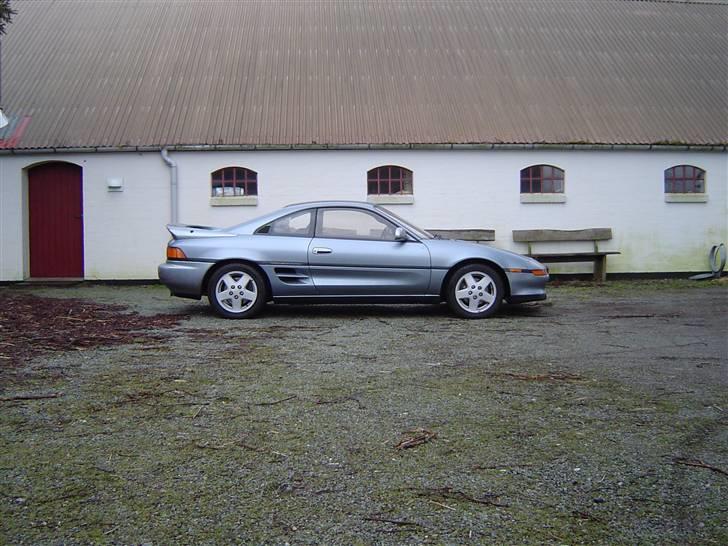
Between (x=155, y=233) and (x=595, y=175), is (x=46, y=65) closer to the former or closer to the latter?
(x=155, y=233)

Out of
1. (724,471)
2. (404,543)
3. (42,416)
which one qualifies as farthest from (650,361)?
(42,416)

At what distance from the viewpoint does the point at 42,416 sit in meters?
4.15

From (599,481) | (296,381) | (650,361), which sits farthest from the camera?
(650,361)

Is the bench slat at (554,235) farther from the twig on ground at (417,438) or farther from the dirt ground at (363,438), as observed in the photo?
the twig on ground at (417,438)

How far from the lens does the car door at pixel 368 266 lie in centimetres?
862

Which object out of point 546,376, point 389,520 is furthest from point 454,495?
point 546,376

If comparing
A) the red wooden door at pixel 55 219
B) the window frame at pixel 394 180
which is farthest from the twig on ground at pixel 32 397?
the red wooden door at pixel 55 219

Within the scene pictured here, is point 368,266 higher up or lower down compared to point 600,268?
higher up

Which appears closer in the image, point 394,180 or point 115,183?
point 115,183

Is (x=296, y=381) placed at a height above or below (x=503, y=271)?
below

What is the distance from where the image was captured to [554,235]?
48.7 ft

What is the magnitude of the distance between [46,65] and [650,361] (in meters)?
15.3

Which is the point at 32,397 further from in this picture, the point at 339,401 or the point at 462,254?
the point at 462,254

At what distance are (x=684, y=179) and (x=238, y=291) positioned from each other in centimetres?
1113
